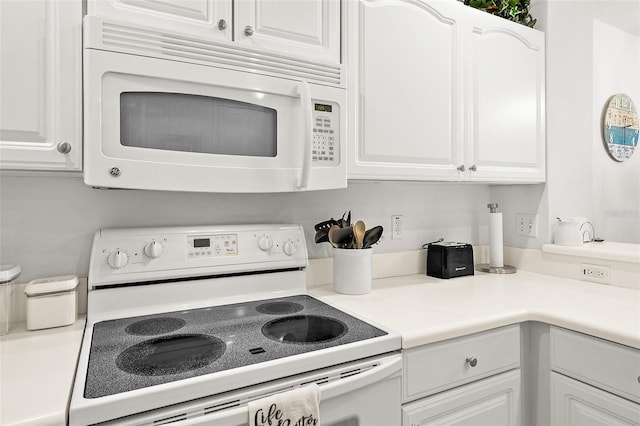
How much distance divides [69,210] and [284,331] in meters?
0.81

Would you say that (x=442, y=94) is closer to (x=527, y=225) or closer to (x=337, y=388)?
(x=527, y=225)

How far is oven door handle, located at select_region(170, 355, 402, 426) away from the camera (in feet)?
2.83

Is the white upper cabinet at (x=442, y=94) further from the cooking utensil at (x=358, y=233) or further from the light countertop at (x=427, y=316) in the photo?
the light countertop at (x=427, y=316)

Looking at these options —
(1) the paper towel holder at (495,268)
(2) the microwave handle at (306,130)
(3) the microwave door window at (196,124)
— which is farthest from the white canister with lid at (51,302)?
(1) the paper towel holder at (495,268)

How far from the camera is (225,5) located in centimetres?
123

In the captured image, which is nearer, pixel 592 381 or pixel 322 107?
pixel 592 381

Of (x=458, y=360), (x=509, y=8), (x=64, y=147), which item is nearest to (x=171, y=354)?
(x=64, y=147)

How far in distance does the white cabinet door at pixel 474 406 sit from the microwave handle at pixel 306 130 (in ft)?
2.45

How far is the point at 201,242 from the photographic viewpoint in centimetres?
143

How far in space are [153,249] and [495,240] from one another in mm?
1612

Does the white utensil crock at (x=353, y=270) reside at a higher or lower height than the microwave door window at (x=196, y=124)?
lower

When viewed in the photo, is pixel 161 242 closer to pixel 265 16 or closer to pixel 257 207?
pixel 257 207

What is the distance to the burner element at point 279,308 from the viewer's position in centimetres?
138

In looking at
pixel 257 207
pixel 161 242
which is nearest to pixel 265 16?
pixel 257 207
